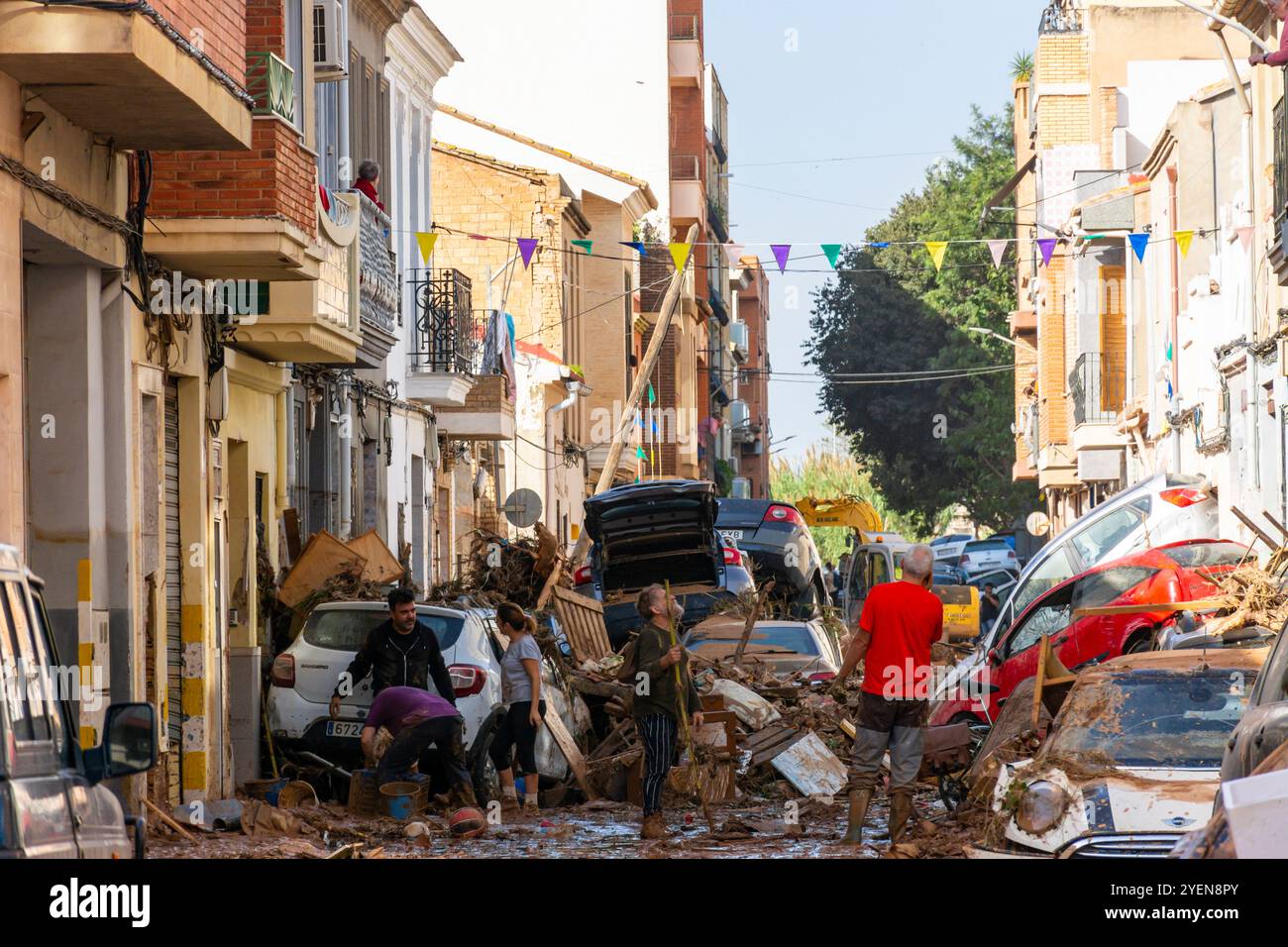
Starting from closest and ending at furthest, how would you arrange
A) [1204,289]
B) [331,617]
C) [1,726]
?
[1,726]
[331,617]
[1204,289]

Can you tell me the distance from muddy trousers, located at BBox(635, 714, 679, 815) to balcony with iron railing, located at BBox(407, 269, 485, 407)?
14939 mm

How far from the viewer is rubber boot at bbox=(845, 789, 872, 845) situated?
13758mm

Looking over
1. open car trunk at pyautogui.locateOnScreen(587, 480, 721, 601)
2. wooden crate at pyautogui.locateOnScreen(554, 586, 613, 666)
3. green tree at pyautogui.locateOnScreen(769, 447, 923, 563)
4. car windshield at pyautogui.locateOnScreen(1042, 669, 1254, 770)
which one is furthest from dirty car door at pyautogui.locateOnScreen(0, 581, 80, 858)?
green tree at pyautogui.locateOnScreen(769, 447, 923, 563)

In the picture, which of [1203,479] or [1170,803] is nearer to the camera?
[1170,803]

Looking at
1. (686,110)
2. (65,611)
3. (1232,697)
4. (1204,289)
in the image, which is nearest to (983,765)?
(1232,697)

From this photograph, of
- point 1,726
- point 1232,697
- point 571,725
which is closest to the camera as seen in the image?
point 1,726

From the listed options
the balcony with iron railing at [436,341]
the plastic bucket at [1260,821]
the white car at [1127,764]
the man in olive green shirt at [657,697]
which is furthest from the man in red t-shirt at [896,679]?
the balcony with iron railing at [436,341]

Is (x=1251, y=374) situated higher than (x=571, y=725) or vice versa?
(x=1251, y=374)

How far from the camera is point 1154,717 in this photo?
438 inches

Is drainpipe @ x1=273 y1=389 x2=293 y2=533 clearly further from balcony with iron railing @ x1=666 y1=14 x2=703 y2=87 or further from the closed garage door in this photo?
balcony with iron railing @ x1=666 y1=14 x2=703 y2=87

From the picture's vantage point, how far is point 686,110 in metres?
73.7

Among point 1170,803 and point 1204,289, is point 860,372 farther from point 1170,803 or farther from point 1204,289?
point 1170,803

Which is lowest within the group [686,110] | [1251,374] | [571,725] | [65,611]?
[571,725]
